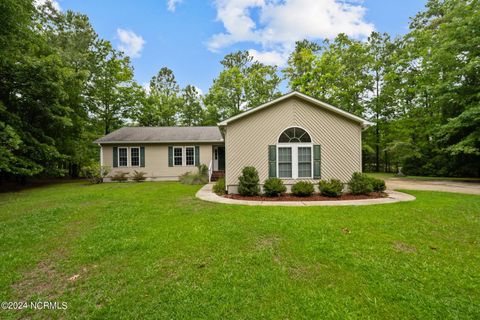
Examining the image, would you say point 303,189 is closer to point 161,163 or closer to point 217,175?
point 217,175

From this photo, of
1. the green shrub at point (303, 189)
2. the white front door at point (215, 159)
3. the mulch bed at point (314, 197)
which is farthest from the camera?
the white front door at point (215, 159)

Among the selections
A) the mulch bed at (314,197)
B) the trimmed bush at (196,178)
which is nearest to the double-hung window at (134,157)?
the trimmed bush at (196,178)

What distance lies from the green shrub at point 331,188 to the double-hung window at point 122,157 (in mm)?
13777

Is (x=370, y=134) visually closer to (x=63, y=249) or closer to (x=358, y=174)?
(x=358, y=174)

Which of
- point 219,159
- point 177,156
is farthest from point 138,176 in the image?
point 219,159

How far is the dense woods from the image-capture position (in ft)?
38.8

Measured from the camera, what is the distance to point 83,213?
657 centimetres

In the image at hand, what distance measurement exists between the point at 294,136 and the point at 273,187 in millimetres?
2639

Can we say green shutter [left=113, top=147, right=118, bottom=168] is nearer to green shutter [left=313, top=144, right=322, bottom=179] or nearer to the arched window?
the arched window

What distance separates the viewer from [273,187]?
8695 millimetres

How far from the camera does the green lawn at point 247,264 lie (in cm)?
246

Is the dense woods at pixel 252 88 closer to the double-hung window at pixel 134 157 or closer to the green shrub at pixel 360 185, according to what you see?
the double-hung window at pixel 134 157

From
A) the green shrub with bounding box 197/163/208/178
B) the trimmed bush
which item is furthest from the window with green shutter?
the green shrub with bounding box 197/163/208/178

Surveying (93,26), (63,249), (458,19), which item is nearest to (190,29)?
(93,26)
